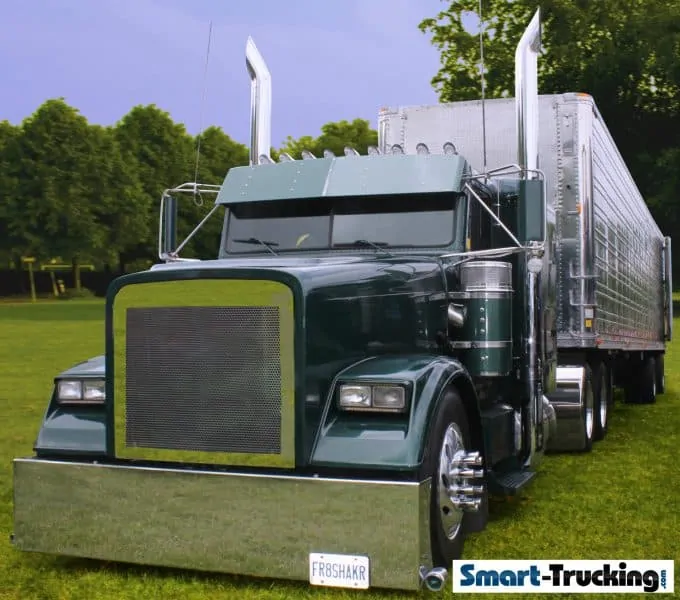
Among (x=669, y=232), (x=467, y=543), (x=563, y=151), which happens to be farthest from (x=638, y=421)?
(x=669, y=232)

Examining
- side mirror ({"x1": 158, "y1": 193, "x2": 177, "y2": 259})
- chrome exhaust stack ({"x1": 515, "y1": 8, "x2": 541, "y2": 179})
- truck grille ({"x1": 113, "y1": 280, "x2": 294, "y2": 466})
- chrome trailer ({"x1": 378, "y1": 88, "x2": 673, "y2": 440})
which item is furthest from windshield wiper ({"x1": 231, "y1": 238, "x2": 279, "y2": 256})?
chrome trailer ({"x1": 378, "y1": 88, "x2": 673, "y2": 440})

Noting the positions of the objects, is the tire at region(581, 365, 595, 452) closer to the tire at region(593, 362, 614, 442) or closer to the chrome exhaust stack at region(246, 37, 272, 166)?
the tire at region(593, 362, 614, 442)

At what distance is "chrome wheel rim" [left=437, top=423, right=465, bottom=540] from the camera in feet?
18.2

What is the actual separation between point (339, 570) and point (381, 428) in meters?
0.73

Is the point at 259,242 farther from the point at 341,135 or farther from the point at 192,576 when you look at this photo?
the point at 341,135

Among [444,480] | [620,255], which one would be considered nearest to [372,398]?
[444,480]

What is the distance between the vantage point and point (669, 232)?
46.8 meters

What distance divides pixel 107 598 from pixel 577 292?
20.9 ft

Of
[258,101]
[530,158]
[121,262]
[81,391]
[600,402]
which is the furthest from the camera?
[121,262]

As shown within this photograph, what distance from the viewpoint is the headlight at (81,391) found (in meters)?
5.82

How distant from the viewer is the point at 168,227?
8039 millimetres

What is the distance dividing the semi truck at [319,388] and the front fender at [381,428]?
1 centimetres

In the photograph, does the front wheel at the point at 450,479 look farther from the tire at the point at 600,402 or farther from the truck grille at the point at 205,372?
the tire at the point at 600,402

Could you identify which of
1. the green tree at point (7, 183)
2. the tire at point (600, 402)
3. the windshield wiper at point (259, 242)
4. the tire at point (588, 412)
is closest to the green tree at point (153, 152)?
the green tree at point (7, 183)
